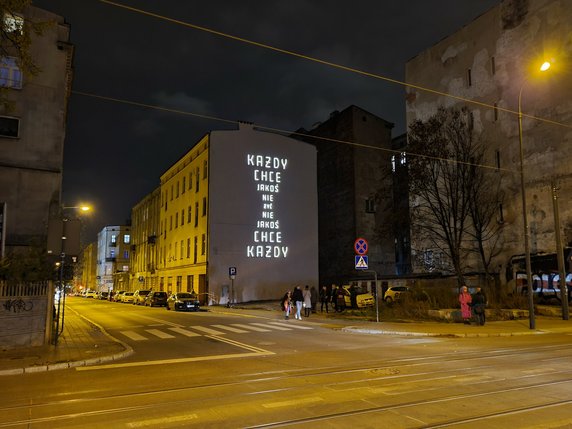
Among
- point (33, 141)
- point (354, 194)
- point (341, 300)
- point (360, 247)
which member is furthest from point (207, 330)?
point (354, 194)

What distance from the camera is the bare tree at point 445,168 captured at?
30.7 m

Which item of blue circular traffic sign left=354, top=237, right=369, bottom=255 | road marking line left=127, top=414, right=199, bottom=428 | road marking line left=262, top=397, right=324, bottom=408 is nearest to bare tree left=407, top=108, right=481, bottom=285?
blue circular traffic sign left=354, top=237, right=369, bottom=255

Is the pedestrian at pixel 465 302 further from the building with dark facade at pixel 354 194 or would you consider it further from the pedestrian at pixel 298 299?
the building with dark facade at pixel 354 194

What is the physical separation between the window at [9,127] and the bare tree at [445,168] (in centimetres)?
2122

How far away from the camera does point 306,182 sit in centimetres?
4578

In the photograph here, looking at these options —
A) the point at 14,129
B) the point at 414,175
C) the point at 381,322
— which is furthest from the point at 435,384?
the point at 414,175

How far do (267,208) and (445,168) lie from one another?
1690cm

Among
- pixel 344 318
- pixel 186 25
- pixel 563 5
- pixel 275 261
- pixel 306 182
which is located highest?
pixel 563 5

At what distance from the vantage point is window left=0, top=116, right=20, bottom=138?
2058 centimetres

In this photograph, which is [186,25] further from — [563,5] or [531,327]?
[563,5]

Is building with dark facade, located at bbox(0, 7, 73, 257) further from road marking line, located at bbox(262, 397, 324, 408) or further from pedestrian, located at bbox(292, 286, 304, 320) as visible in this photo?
road marking line, located at bbox(262, 397, 324, 408)

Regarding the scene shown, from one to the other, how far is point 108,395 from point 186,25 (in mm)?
8547

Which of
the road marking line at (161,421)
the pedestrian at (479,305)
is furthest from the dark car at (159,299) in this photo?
the road marking line at (161,421)

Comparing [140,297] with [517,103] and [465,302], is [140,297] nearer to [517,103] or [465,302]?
[465,302]
